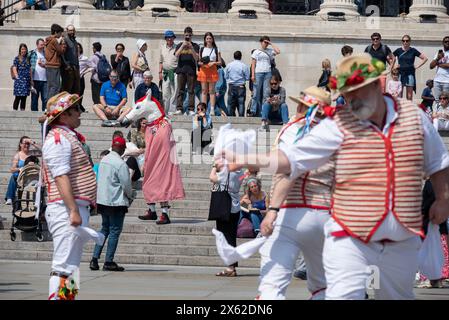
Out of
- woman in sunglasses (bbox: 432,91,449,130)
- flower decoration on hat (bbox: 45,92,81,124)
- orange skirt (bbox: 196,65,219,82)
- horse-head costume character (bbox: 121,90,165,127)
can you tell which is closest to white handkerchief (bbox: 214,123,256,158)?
flower decoration on hat (bbox: 45,92,81,124)

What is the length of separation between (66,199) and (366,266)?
3239mm

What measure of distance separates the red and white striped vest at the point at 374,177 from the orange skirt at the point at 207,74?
1927cm

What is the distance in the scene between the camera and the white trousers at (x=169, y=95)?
29.1 meters

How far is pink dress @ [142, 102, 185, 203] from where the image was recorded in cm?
2086

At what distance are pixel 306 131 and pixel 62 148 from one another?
7.20 ft

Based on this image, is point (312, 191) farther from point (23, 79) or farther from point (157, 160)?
point (23, 79)

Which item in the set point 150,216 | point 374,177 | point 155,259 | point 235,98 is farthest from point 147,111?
point 374,177

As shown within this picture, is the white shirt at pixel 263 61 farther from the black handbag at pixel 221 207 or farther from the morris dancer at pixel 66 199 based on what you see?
the morris dancer at pixel 66 199

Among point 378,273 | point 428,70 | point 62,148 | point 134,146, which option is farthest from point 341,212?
point 428,70

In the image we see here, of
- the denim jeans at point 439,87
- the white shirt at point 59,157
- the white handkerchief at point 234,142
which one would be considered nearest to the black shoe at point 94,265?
the white shirt at point 59,157

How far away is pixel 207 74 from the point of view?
92.6 feet

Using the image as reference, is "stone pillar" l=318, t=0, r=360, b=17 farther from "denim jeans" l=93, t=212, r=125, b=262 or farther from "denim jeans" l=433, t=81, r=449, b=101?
"denim jeans" l=93, t=212, r=125, b=262
